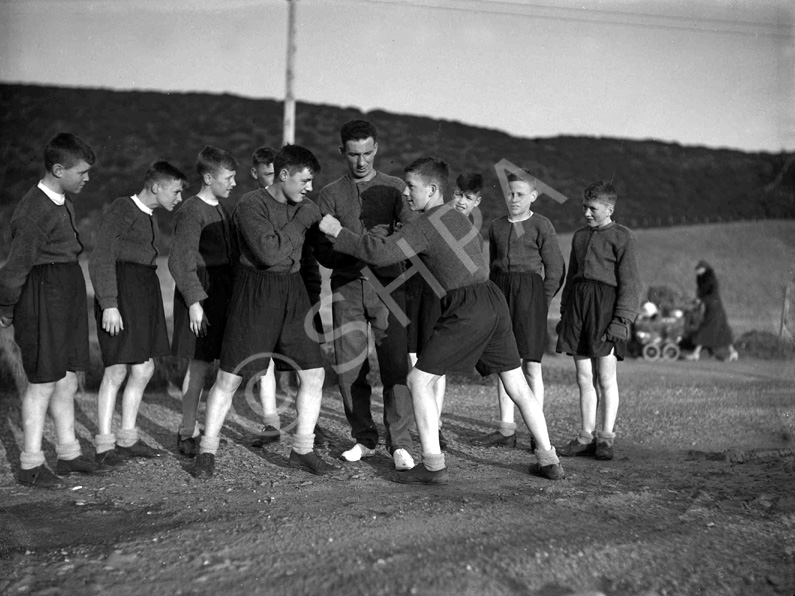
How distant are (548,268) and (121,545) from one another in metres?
3.47

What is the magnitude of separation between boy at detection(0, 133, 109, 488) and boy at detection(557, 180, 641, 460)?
3124 mm

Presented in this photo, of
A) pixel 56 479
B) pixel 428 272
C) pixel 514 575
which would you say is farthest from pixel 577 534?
pixel 56 479

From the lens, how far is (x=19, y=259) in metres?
4.83

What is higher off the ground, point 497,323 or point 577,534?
point 497,323

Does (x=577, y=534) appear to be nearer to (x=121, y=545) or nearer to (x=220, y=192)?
(x=121, y=545)

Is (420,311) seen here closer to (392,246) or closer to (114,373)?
(392,246)

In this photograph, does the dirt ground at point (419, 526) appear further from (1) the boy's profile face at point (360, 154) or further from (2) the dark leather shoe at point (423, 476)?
(1) the boy's profile face at point (360, 154)

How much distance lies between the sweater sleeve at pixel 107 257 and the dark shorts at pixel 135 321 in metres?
0.11

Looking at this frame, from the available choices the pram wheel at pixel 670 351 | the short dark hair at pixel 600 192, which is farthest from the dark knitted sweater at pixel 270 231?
the pram wheel at pixel 670 351

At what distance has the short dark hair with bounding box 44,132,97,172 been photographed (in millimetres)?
4969

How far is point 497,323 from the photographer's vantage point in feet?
15.8

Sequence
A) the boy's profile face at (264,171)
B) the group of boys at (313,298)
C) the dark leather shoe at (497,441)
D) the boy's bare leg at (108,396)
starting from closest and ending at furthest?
the group of boys at (313,298) < the boy's bare leg at (108,396) < the dark leather shoe at (497,441) < the boy's profile face at (264,171)

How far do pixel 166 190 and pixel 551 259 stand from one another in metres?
2.63

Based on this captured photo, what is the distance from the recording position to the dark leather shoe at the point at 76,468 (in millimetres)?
5148
